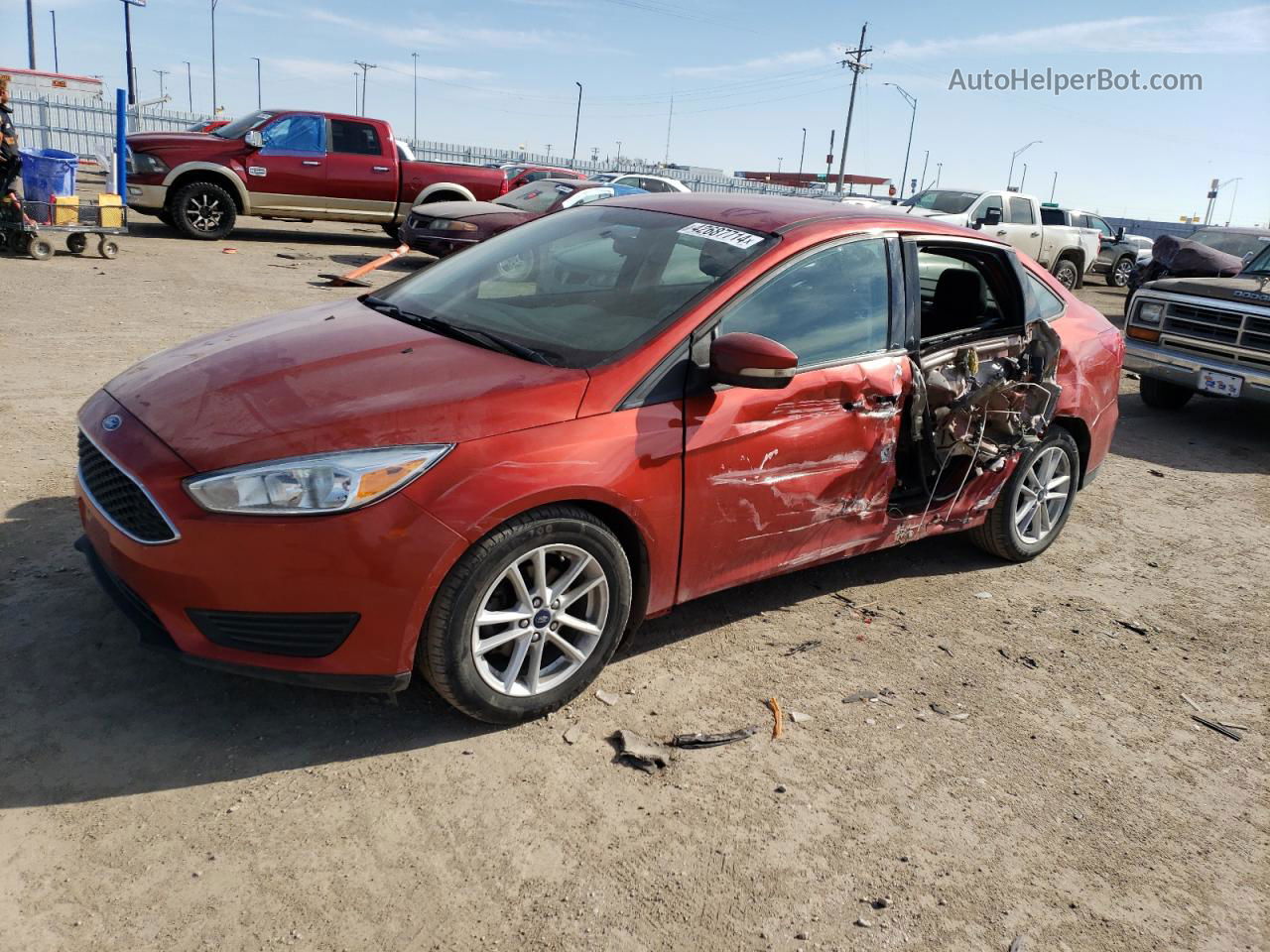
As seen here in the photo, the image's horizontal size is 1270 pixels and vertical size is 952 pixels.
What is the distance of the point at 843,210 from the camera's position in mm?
4094

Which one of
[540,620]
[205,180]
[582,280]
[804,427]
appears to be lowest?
[540,620]

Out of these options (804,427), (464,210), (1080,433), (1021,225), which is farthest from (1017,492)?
(1021,225)

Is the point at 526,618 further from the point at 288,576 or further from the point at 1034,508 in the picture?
the point at 1034,508

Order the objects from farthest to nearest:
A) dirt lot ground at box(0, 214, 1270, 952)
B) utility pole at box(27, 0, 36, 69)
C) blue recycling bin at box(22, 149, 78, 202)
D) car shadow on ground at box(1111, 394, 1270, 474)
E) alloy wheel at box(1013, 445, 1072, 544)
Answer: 1. utility pole at box(27, 0, 36, 69)
2. blue recycling bin at box(22, 149, 78, 202)
3. car shadow on ground at box(1111, 394, 1270, 474)
4. alloy wheel at box(1013, 445, 1072, 544)
5. dirt lot ground at box(0, 214, 1270, 952)

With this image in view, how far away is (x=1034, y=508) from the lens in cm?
489

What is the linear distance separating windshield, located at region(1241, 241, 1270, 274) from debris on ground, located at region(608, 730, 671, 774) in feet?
27.4

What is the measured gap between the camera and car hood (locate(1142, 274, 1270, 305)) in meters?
7.77

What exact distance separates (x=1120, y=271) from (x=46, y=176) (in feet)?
76.3

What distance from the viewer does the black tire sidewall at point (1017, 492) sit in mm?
4652

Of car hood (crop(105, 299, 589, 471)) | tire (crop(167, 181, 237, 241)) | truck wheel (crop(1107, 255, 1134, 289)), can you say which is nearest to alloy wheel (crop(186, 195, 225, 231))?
tire (crop(167, 181, 237, 241))

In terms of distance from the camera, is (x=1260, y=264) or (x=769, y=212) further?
(x=1260, y=264)

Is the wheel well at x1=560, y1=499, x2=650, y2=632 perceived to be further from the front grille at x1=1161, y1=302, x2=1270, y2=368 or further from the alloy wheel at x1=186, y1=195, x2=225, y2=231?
the alloy wheel at x1=186, y1=195, x2=225, y2=231

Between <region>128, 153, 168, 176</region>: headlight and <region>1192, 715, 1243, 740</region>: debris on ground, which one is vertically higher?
<region>128, 153, 168, 176</region>: headlight

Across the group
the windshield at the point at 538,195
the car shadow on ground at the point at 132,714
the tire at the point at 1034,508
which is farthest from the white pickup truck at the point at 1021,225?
the car shadow on ground at the point at 132,714
